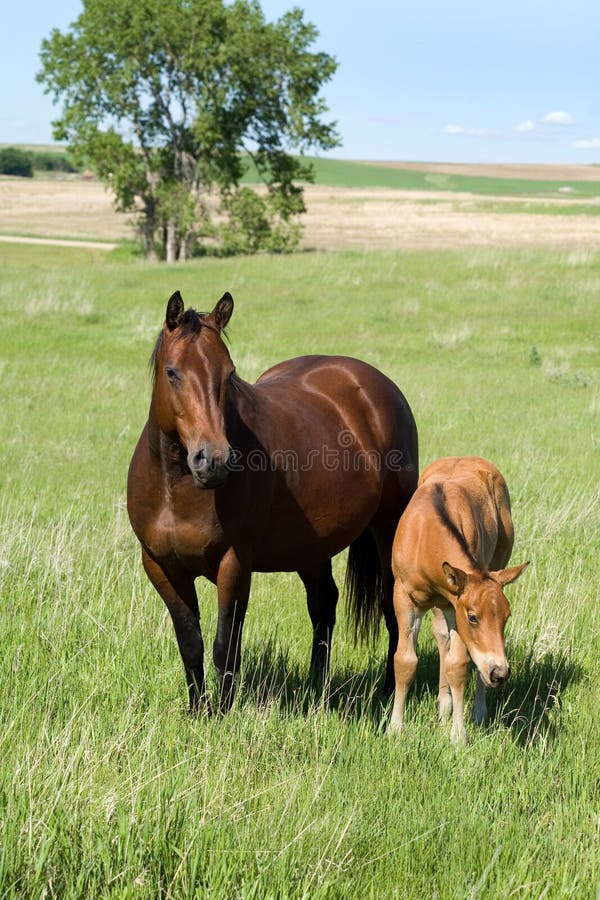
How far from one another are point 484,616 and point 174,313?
68.5 inches

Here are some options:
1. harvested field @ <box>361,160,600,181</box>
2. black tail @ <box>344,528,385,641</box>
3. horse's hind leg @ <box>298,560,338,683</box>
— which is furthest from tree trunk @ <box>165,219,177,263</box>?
harvested field @ <box>361,160,600,181</box>

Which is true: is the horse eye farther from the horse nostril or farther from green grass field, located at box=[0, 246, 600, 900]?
the horse nostril

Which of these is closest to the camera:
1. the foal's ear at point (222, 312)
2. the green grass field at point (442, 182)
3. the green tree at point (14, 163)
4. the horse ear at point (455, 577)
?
the horse ear at point (455, 577)

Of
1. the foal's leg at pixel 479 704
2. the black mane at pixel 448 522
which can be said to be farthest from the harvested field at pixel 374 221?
the foal's leg at pixel 479 704

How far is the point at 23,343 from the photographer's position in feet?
58.6

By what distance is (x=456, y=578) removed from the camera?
388 cm

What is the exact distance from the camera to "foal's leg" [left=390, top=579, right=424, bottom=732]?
4.41 m

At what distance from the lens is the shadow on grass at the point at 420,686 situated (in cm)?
458

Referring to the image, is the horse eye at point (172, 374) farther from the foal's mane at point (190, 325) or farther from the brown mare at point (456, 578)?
the brown mare at point (456, 578)

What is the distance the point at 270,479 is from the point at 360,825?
1770 mm

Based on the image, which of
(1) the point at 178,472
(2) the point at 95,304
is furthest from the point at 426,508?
(2) the point at 95,304

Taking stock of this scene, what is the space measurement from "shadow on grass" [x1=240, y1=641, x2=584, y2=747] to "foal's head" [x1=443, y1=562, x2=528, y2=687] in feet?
2.55

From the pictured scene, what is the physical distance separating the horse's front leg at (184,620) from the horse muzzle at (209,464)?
88 cm

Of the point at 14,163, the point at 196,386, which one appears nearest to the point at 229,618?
the point at 196,386
